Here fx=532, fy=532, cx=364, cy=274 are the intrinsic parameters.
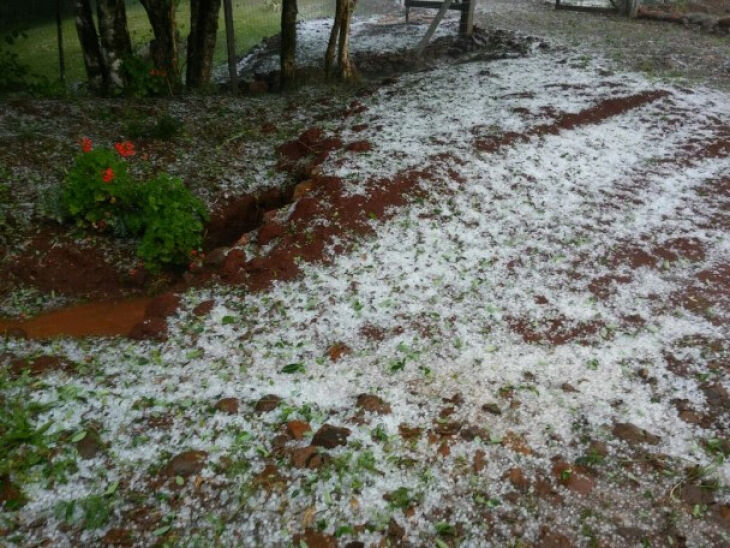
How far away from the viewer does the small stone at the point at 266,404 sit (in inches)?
121

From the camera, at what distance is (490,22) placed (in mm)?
11500

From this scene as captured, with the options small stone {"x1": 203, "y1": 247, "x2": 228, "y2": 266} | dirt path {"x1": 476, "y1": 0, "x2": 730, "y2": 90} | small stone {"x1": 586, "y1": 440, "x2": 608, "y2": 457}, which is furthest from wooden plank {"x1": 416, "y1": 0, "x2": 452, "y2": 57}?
small stone {"x1": 586, "y1": 440, "x2": 608, "y2": 457}

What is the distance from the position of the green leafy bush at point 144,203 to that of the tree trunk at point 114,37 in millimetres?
3152

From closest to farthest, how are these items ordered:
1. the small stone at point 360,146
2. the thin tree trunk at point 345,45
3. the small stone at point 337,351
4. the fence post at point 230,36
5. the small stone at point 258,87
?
the small stone at point 337,351, the small stone at point 360,146, the fence post at point 230,36, the thin tree trunk at point 345,45, the small stone at point 258,87

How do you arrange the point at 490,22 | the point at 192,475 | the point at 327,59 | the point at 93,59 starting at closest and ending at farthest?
the point at 192,475 → the point at 93,59 → the point at 327,59 → the point at 490,22

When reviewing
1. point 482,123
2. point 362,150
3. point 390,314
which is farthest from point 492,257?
point 482,123

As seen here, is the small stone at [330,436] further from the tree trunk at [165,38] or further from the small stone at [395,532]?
the tree trunk at [165,38]

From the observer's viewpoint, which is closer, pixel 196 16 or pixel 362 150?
pixel 362 150

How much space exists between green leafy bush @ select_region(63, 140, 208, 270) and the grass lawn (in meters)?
5.72

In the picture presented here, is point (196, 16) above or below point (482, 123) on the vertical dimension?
above

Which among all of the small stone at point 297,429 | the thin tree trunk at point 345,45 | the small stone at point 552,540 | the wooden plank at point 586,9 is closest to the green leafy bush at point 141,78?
the thin tree trunk at point 345,45

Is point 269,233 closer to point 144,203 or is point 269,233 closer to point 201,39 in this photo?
point 144,203

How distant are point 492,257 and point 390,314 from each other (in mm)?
1119

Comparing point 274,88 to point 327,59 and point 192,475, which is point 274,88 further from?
point 192,475
